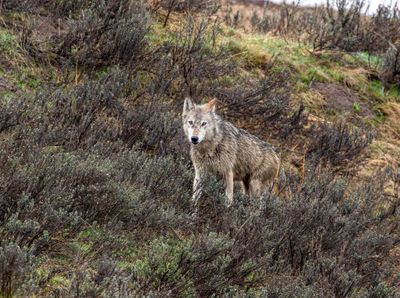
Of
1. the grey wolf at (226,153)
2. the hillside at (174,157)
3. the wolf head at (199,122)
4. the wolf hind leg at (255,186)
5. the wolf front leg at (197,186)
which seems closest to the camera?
the hillside at (174,157)

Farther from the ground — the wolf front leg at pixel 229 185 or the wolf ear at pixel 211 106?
the wolf ear at pixel 211 106

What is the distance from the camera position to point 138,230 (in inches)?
210

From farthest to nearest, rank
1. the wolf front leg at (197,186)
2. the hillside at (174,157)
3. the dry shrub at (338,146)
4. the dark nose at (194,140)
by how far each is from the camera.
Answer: the dry shrub at (338,146), the dark nose at (194,140), the wolf front leg at (197,186), the hillside at (174,157)

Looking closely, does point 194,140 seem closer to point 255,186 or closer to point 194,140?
point 194,140

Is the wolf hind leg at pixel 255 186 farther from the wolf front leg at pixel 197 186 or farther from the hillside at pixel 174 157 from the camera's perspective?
the wolf front leg at pixel 197 186

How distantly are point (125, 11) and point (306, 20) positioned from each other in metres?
5.48

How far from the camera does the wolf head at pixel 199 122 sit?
279 inches

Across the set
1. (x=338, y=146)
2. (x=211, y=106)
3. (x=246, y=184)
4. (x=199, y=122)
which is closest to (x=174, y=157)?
(x=199, y=122)

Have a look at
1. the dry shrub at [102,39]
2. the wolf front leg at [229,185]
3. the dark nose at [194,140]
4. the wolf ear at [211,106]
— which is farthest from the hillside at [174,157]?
the wolf ear at [211,106]

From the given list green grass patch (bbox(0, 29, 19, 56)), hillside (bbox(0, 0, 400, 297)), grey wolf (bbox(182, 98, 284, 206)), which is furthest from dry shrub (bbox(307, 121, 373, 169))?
green grass patch (bbox(0, 29, 19, 56))

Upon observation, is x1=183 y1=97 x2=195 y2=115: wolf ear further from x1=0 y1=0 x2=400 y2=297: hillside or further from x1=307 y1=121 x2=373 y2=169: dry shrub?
x1=307 y1=121 x2=373 y2=169: dry shrub

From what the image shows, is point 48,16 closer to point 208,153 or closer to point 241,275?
point 208,153

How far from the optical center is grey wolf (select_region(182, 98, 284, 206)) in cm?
722

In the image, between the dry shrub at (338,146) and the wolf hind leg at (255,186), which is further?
the dry shrub at (338,146)
